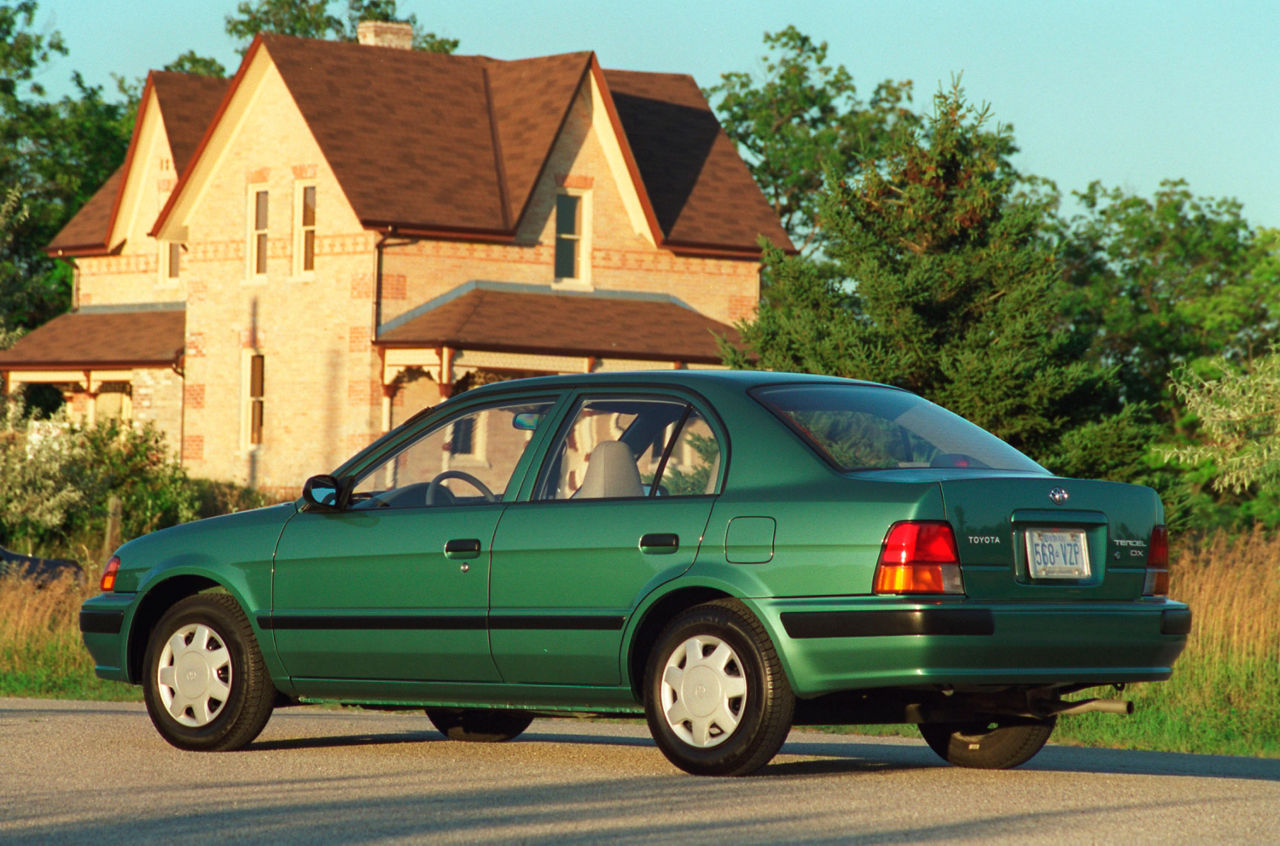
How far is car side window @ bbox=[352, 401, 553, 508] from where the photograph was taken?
813 centimetres

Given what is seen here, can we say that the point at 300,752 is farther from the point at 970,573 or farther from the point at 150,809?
the point at 970,573

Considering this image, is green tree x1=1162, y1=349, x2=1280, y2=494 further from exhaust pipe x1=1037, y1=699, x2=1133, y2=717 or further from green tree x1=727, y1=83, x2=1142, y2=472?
exhaust pipe x1=1037, y1=699, x2=1133, y2=717

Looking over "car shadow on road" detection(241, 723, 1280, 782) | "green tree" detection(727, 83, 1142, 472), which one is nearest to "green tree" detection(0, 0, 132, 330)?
"green tree" detection(727, 83, 1142, 472)

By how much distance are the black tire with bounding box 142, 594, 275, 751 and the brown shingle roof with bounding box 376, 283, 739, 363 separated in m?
22.7

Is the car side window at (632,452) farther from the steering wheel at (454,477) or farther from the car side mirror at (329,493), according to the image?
the car side mirror at (329,493)

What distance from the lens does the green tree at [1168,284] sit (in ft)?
150

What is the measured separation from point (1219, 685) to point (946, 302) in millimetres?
10063

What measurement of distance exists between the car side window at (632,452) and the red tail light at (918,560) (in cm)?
91

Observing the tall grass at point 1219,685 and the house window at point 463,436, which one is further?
the tall grass at point 1219,685

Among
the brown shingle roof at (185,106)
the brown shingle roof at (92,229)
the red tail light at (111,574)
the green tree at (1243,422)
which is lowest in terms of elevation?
the red tail light at (111,574)

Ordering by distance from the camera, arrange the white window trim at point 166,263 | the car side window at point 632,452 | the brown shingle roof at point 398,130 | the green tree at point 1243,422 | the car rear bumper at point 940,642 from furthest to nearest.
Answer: the white window trim at point 166,263 → the brown shingle roof at point 398,130 → the green tree at point 1243,422 → the car side window at point 632,452 → the car rear bumper at point 940,642

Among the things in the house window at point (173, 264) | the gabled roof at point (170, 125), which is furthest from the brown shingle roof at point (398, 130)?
the house window at point (173, 264)

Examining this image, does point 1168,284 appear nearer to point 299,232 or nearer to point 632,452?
point 299,232

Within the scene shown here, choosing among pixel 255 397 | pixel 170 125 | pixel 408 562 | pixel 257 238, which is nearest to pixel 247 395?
pixel 255 397
